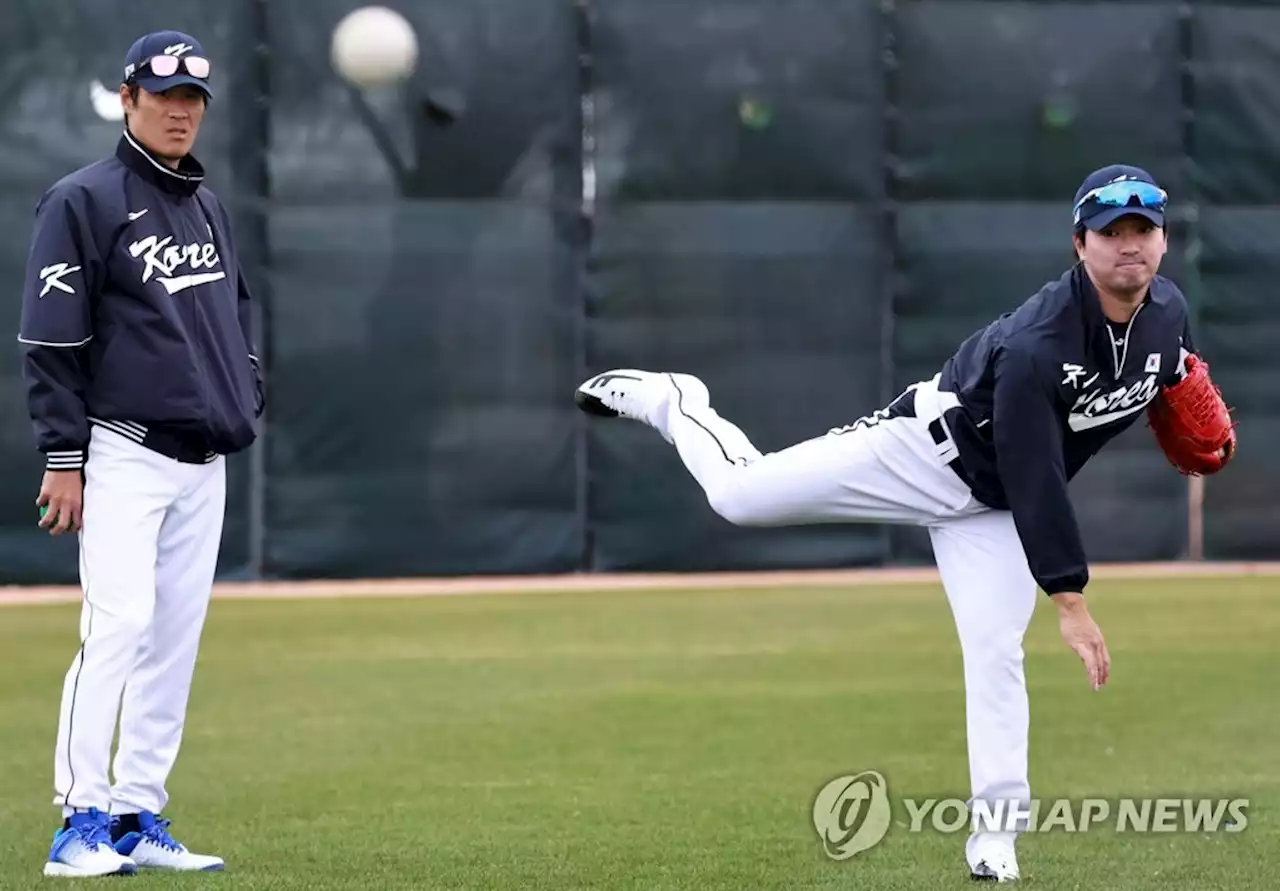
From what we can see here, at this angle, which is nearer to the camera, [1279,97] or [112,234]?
[112,234]

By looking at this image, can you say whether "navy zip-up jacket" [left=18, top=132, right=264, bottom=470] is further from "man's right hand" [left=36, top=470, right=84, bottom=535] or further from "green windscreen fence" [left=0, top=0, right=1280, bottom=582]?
"green windscreen fence" [left=0, top=0, right=1280, bottom=582]

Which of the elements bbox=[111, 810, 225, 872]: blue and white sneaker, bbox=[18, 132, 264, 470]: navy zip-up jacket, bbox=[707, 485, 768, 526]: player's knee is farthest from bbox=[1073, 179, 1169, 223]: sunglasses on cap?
bbox=[111, 810, 225, 872]: blue and white sneaker

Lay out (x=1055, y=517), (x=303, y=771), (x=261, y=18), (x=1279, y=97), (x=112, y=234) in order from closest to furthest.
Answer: (x=1055, y=517), (x=112, y=234), (x=303, y=771), (x=261, y=18), (x=1279, y=97)

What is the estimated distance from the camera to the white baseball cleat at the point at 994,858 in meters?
4.68

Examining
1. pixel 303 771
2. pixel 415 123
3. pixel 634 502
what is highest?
pixel 415 123

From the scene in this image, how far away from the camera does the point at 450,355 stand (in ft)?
43.6

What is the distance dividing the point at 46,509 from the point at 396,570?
840cm

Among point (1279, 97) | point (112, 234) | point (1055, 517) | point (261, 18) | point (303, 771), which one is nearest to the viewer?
point (1055, 517)

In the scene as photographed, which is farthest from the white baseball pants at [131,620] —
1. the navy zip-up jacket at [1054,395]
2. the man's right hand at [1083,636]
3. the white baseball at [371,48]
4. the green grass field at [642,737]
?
the white baseball at [371,48]

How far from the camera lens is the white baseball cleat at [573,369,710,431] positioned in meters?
5.95

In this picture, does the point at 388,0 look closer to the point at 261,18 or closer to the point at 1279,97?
the point at 261,18

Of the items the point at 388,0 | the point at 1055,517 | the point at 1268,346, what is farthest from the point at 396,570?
the point at 1055,517

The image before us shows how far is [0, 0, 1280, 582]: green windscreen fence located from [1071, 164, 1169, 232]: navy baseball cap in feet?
28.7

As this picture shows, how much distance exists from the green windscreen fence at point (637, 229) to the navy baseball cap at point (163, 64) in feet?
26.8
